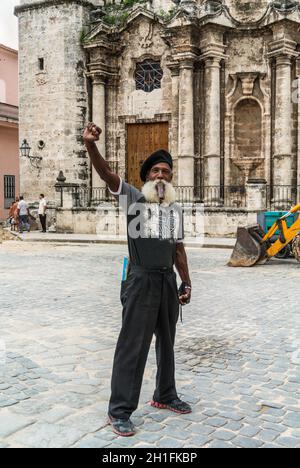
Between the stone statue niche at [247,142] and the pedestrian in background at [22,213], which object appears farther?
the pedestrian in background at [22,213]

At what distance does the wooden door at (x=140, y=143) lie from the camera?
2406 centimetres

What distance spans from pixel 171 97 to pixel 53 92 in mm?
4983

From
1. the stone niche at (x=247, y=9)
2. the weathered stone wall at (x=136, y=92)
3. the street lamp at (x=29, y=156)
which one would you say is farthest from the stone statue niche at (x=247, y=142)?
the street lamp at (x=29, y=156)

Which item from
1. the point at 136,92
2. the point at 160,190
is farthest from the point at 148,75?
the point at 160,190

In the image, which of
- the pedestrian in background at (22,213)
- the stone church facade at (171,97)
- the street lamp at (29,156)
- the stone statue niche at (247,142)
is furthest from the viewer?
the street lamp at (29,156)

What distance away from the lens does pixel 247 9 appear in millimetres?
22578

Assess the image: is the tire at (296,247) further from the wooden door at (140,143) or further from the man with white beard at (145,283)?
the wooden door at (140,143)

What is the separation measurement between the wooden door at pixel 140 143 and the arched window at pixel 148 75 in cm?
158

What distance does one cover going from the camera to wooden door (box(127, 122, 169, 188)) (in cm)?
2406

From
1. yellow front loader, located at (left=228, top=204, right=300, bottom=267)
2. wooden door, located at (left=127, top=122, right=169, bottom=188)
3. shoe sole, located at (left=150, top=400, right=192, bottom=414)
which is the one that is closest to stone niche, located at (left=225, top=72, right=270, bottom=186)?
wooden door, located at (left=127, top=122, right=169, bottom=188)

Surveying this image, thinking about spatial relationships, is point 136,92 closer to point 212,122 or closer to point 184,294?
point 212,122

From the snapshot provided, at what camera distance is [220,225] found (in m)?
Answer: 20.3

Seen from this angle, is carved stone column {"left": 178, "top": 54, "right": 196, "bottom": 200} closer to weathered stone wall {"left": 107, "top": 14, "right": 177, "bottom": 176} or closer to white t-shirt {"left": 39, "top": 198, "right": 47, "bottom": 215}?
weathered stone wall {"left": 107, "top": 14, "right": 177, "bottom": 176}

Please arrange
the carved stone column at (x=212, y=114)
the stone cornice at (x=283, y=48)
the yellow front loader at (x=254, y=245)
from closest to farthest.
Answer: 1. the yellow front loader at (x=254, y=245)
2. the stone cornice at (x=283, y=48)
3. the carved stone column at (x=212, y=114)
